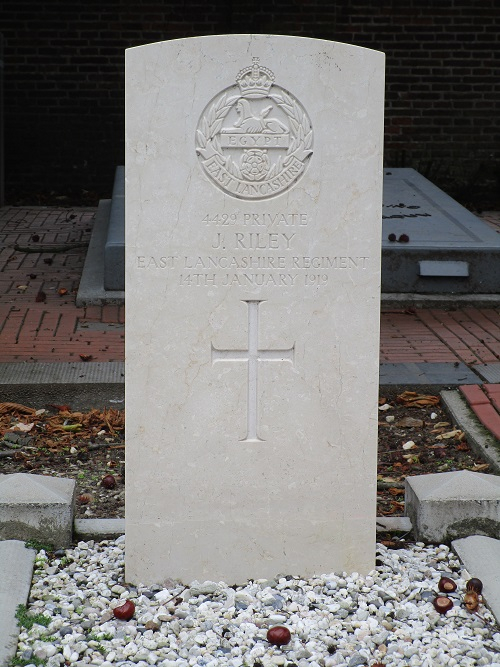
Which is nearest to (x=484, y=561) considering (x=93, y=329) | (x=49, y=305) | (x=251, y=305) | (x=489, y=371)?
(x=251, y=305)

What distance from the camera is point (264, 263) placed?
3053mm

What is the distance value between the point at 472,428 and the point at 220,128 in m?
2.47

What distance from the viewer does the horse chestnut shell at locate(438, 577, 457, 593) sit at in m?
3.16

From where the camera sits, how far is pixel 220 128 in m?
2.96

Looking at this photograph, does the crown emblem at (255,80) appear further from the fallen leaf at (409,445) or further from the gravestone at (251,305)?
the fallen leaf at (409,445)

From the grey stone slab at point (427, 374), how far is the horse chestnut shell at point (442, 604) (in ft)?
7.61

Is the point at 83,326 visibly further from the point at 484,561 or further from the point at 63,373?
the point at 484,561

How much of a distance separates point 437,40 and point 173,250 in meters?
9.83

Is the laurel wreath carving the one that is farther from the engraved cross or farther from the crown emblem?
the engraved cross

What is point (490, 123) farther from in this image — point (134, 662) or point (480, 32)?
point (134, 662)

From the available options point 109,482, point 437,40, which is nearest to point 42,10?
point 437,40

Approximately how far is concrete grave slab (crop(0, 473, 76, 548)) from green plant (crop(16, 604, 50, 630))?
48cm

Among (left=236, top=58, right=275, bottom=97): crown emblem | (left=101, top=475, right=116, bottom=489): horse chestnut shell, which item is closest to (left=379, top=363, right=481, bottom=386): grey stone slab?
(left=101, top=475, right=116, bottom=489): horse chestnut shell

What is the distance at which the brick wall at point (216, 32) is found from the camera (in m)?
11.7
